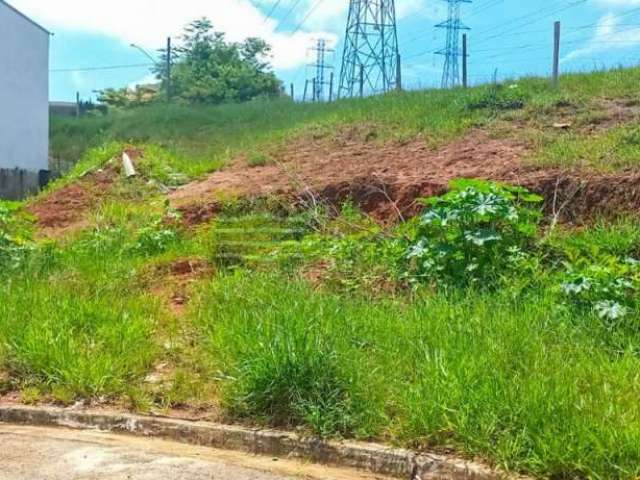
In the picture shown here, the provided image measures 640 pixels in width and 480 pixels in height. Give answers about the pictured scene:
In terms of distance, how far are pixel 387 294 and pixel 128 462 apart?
8.50ft

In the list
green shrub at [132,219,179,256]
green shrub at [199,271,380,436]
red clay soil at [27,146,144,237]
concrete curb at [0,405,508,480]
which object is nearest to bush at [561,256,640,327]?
green shrub at [199,271,380,436]

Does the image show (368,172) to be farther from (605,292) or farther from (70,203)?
(70,203)

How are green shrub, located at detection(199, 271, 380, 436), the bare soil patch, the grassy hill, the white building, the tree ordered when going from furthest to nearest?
the tree → the white building → the bare soil patch → green shrub, located at detection(199, 271, 380, 436) → the grassy hill

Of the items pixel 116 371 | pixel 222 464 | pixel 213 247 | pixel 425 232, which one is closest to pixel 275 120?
pixel 213 247

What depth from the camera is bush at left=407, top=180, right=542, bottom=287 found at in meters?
5.43

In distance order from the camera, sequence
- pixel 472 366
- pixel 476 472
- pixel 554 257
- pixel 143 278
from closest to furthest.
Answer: pixel 476 472 < pixel 472 366 < pixel 554 257 < pixel 143 278

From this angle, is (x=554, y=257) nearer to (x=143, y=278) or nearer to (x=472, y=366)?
(x=472, y=366)

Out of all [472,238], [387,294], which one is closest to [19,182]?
[387,294]

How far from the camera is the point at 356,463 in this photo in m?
3.48

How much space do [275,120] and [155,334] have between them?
35.2ft

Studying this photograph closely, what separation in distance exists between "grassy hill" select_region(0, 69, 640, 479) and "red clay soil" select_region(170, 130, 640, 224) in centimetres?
4

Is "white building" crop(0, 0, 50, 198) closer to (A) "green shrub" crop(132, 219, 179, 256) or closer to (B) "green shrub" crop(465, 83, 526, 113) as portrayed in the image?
(A) "green shrub" crop(132, 219, 179, 256)

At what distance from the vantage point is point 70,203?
10422mm

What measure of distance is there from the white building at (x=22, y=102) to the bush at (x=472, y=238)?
13888 millimetres
